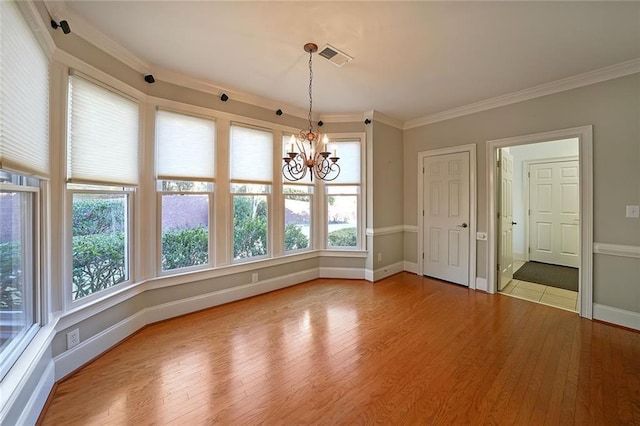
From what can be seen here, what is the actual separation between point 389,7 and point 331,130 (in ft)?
8.15

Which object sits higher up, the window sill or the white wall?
the white wall

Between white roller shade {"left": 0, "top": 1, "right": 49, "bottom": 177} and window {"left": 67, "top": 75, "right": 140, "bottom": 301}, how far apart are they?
255 millimetres

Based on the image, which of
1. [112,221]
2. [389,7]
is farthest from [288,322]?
[389,7]

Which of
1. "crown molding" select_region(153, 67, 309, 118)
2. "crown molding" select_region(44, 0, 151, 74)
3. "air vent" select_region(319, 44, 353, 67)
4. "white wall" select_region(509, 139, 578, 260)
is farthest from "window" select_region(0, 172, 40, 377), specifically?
"white wall" select_region(509, 139, 578, 260)

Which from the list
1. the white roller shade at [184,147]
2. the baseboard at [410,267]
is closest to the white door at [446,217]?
the baseboard at [410,267]

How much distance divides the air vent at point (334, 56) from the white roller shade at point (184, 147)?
1611mm

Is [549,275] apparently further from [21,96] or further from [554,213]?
[21,96]

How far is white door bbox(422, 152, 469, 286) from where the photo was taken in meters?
4.09

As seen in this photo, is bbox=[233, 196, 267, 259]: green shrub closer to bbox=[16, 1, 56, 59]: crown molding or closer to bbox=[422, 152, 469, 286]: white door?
bbox=[16, 1, 56, 59]: crown molding

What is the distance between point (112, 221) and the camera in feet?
8.18

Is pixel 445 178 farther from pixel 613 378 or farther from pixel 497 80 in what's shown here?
pixel 613 378

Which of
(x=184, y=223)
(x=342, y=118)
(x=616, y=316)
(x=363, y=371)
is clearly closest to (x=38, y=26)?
(x=184, y=223)

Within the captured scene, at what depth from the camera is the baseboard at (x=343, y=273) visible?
4.43 metres

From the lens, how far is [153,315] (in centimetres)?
287
